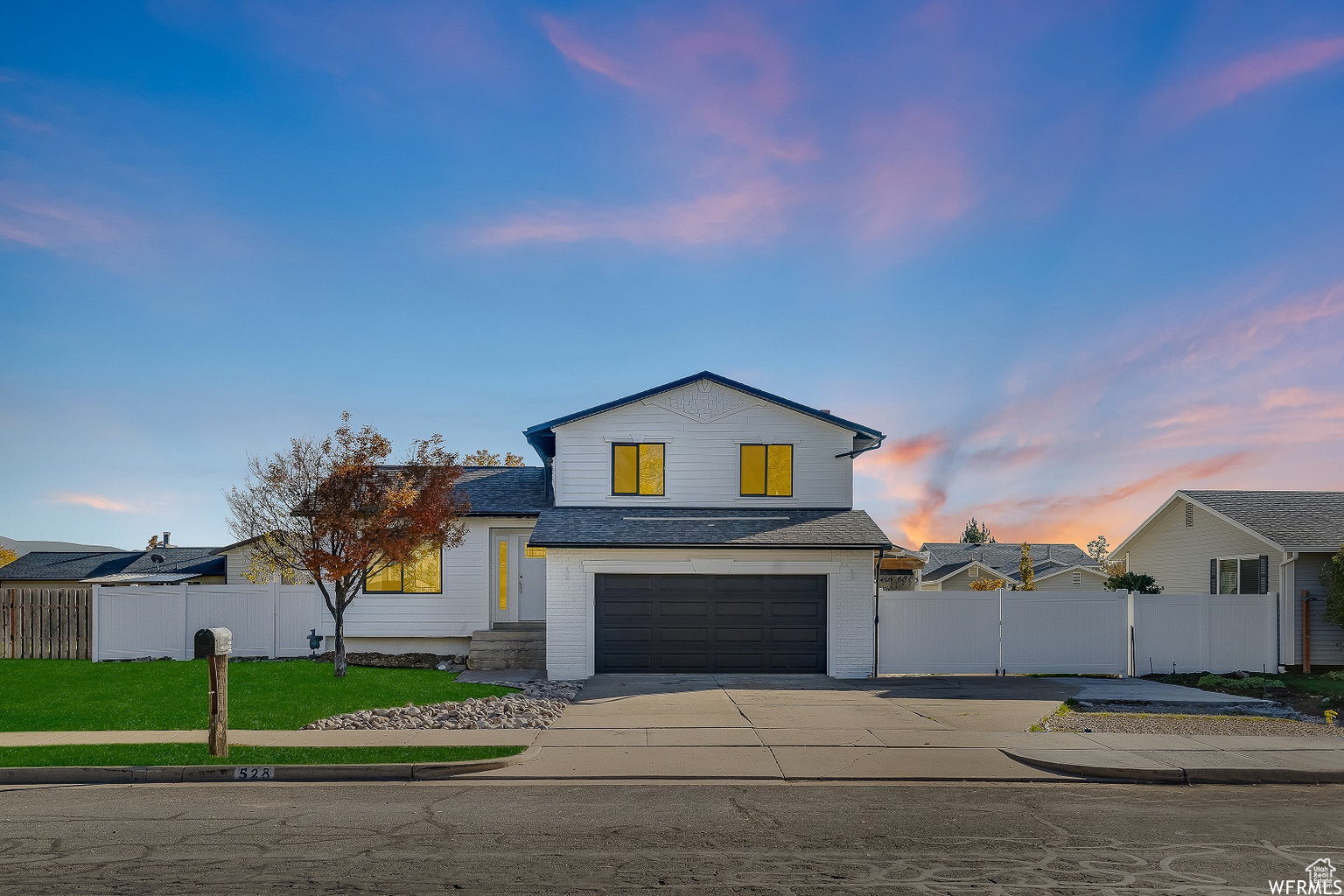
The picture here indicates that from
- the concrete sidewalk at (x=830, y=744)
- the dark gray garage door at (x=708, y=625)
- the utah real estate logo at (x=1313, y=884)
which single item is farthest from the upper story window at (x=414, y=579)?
the utah real estate logo at (x=1313, y=884)

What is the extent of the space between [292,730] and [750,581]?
1112cm

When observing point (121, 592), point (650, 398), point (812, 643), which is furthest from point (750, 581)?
point (121, 592)

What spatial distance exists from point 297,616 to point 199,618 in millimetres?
2549

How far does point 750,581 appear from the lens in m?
21.6

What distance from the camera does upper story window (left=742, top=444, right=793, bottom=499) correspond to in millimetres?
23562

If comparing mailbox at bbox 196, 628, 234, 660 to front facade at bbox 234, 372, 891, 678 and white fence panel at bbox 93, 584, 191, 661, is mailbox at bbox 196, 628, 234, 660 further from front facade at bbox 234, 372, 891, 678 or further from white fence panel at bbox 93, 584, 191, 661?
white fence panel at bbox 93, 584, 191, 661

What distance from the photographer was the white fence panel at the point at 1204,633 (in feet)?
72.0

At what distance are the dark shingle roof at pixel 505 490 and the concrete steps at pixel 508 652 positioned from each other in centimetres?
313

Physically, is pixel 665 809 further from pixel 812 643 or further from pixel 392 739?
pixel 812 643

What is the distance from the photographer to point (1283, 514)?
1038 inches

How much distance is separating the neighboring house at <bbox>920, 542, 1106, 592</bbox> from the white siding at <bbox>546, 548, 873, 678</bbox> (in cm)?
2918

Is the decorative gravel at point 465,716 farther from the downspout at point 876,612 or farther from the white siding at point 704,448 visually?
the downspout at point 876,612

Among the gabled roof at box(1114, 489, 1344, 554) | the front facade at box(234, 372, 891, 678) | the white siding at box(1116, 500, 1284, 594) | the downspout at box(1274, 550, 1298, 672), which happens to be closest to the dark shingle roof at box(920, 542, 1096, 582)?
the white siding at box(1116, 500, 1284, 594)

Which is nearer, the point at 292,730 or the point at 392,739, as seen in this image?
the point at 392,739
